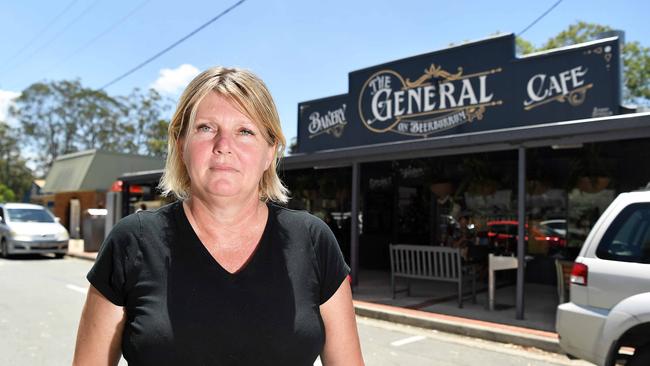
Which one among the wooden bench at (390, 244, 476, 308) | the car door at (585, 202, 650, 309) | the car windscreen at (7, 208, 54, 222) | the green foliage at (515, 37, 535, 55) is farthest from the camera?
the green foliage at (515, 37, 535, 55)

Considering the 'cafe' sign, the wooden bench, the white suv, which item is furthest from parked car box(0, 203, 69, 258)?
the white suv

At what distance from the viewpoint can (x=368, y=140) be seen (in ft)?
35.9

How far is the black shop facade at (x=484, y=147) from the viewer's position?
25.2 feet

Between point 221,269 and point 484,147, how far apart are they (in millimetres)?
6927

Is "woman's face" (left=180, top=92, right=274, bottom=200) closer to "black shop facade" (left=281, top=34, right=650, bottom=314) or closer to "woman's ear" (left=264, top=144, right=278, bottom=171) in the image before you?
"woman's ear" (left=264, top=144, right=278, bottom=171)

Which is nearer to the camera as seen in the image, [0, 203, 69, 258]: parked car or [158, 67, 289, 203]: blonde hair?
[158, 67, 289, 203]: blonde hair

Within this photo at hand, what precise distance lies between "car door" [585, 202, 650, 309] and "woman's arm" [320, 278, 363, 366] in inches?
133

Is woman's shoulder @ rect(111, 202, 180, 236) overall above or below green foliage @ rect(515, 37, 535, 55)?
below

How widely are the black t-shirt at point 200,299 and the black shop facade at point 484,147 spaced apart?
5.85m

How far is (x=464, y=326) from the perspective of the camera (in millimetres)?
7023

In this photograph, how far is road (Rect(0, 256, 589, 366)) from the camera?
5.71m

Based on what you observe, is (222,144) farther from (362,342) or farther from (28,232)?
(28,232)

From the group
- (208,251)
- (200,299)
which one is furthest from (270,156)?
(200,299)

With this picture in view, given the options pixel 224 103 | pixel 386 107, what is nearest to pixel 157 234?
pixel 224 103
